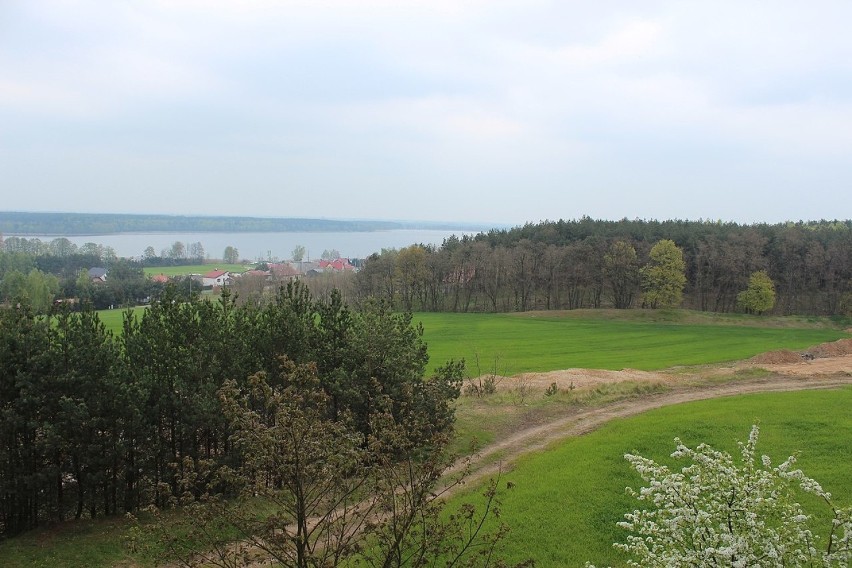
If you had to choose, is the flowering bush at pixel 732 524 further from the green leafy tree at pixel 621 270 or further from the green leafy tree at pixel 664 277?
the green leafy tree at pixel 621 270

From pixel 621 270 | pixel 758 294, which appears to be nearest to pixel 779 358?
pixel 758 294

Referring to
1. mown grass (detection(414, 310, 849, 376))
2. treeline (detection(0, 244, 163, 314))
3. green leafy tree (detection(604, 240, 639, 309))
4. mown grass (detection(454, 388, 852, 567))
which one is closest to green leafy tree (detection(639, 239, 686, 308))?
green leafy tree (detection(604, 240, 639, 309))

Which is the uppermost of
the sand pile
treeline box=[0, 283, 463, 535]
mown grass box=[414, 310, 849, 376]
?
treeline box=[0, 283, 463, 535]

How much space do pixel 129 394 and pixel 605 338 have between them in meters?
55.0

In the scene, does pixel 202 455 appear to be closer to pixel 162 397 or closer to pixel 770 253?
pixel 162 397

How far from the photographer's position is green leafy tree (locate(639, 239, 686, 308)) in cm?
7850

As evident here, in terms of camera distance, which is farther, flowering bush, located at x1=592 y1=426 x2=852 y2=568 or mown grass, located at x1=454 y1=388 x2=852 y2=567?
mown grass, located at x1=454 y1=388 x2=852 y2=567

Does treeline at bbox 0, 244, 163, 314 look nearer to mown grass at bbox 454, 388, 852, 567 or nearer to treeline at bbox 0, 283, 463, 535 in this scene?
treeline at bbox 0, 283, 463, 535

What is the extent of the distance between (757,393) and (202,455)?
25.9 m

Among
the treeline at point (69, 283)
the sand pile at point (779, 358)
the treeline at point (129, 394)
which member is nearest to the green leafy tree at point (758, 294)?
the sand pile at point (779, 358)

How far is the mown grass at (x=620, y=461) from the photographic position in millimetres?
14266

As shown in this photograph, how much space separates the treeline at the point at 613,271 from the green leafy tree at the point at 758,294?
12.0 feet

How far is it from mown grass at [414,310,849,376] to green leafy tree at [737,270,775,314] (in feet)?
12.2

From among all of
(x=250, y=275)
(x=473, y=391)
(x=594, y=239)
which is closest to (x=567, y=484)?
(x=473, y=391)
